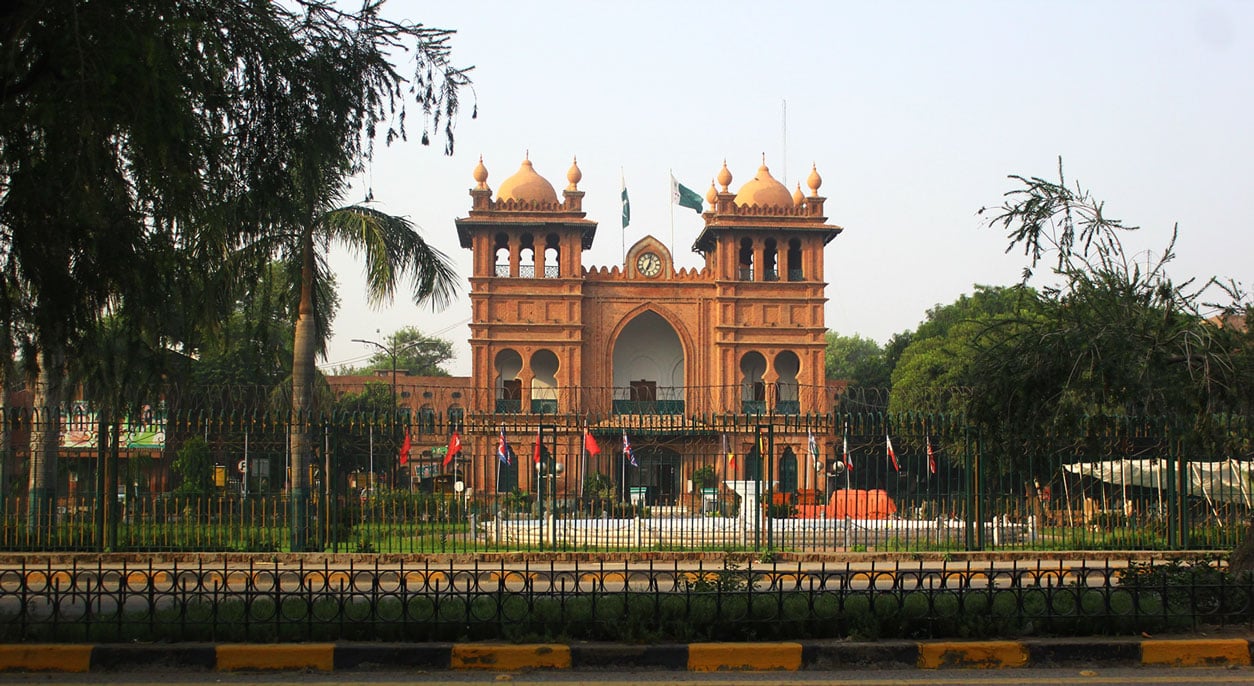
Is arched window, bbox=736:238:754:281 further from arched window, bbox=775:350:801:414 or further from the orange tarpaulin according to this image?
the orange tarpaulin

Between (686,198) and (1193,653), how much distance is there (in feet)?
111

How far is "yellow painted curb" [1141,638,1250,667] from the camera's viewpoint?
734cm

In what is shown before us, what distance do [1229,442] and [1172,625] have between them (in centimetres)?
799

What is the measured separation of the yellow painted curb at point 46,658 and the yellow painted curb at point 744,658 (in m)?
3.70

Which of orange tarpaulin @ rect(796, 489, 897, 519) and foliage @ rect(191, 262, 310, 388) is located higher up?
foliage @ rect(191, 262, 310, 388)

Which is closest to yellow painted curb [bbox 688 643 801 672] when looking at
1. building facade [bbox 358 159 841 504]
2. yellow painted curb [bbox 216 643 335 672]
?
yellow painted curb [bbox 216 643 335 672]

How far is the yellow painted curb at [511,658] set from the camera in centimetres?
713

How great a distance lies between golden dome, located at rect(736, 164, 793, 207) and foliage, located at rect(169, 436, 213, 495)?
25371 mm

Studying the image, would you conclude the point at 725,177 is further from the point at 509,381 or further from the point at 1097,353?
the point at 1097,353

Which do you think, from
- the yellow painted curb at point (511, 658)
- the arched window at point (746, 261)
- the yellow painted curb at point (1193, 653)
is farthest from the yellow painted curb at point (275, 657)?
the arched window at point (746, 261)

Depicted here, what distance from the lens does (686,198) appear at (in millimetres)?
40375

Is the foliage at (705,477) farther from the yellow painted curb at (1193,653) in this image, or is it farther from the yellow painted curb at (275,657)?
the yellow painted curb at (275,657)

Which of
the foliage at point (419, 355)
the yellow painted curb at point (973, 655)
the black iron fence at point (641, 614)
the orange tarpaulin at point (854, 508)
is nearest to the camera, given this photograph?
the yellow painted curb at point (973, 655)

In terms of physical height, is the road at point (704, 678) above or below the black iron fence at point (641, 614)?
below
